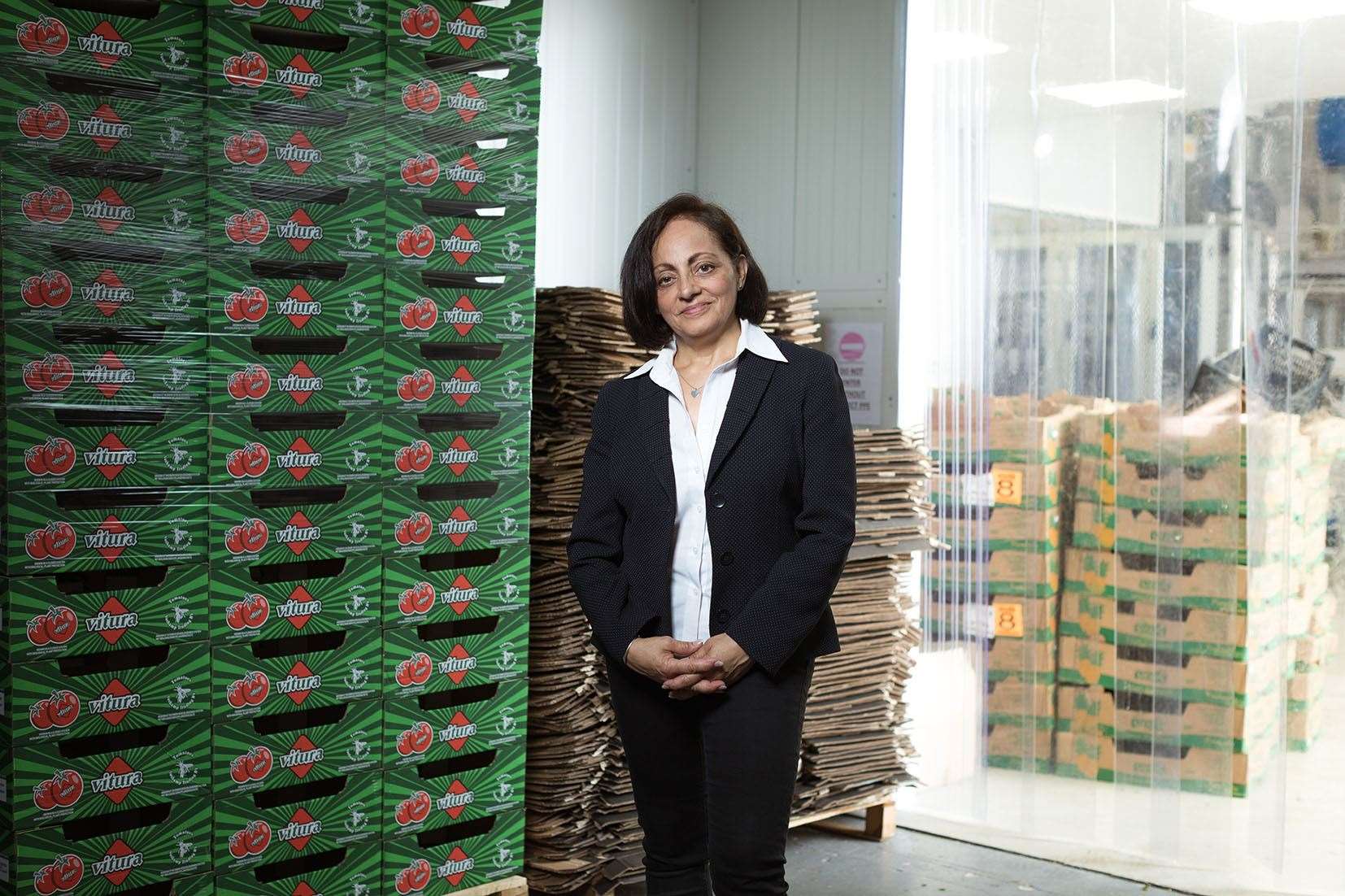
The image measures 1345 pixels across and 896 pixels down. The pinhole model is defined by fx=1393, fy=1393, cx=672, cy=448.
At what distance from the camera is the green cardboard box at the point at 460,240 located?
340 centimetres

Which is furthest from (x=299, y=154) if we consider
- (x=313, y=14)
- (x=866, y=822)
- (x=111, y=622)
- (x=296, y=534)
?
(x=866, y=822)

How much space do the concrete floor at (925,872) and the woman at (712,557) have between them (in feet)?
5.40

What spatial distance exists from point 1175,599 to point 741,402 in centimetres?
225

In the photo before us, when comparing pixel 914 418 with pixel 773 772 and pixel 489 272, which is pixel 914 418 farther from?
pixel 773 772

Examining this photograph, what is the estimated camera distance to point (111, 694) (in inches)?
117

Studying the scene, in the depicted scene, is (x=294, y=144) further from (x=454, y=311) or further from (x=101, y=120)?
(x=454, y=311)

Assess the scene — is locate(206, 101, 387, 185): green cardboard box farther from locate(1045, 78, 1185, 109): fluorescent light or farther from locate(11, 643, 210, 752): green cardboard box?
locate(1045, 78, 1185, 109): fluorescent light

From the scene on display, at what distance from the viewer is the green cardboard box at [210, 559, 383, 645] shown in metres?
3.14

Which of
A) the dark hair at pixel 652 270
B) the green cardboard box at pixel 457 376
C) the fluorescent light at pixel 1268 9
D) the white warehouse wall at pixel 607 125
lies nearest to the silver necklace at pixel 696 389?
the dark hair at pixel 652 270

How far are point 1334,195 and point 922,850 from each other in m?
2.34

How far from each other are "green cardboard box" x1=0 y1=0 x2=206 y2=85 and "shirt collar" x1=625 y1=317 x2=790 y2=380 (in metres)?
1.25

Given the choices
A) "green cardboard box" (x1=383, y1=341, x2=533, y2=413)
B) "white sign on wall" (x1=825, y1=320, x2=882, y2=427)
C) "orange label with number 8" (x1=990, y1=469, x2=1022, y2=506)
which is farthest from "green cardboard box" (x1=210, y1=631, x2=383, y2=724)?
"orange label with number 8" (x1=990, y1=469, x2=1022, y2=506)

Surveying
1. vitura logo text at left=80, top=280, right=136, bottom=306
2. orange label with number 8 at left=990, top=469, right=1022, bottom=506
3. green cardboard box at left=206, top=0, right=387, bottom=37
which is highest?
green cardboard box at left=206, top=0, right=387, bottom=37

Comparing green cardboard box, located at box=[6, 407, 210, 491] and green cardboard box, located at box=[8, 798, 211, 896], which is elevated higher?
green cardboard box, located at box=[6, 407, 210, 491]
